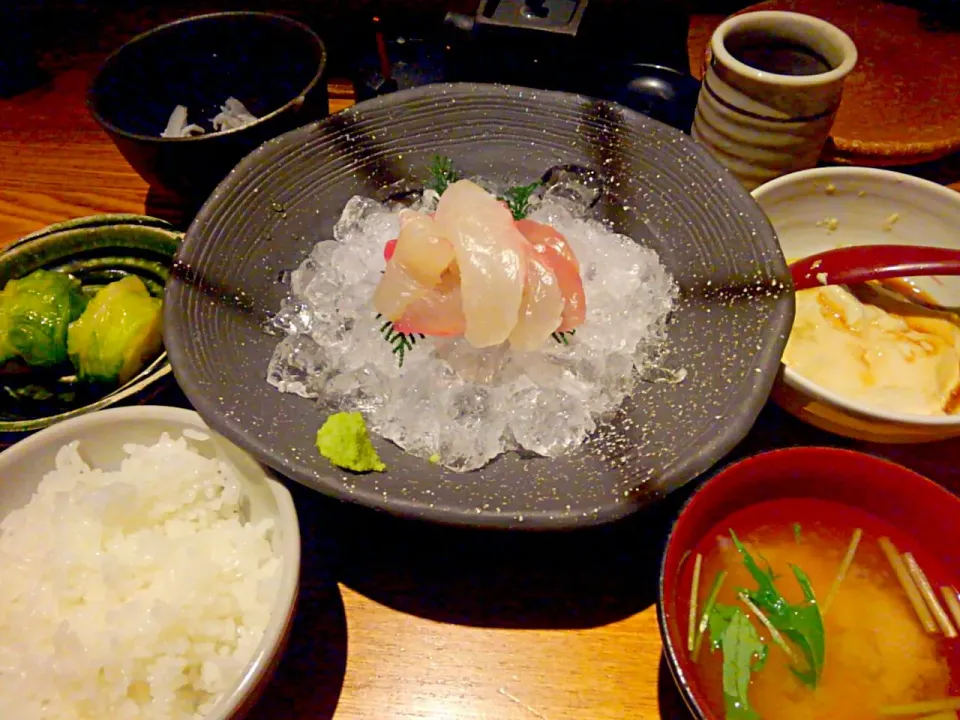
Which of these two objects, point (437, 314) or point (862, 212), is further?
point (862, 212)

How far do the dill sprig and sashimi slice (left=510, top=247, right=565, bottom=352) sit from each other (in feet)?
0.89

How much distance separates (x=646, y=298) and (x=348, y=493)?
3.05ft

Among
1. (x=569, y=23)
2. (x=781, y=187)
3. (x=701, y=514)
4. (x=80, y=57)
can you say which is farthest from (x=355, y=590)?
(x=80, y=57)

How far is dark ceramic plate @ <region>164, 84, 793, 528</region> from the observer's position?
54.1 inches

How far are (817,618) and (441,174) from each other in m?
1.44

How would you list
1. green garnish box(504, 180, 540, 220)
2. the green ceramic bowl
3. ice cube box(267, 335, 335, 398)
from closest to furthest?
ice cube box(267, 335, 335, 398), the green ceramic bowl, green garnish box(504, 180, 540, 220)

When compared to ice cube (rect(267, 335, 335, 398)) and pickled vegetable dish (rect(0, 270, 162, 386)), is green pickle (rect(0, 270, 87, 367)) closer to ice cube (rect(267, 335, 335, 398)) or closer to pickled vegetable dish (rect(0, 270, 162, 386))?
pickled vegetable dish (rect(0, 270, 162, 386))

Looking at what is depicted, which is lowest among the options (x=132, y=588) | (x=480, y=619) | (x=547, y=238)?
(x=480, y=619)

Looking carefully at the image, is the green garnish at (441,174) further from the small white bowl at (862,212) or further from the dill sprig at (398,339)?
the small white bowl at (862,212)

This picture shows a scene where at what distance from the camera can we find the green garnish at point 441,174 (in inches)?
76.7

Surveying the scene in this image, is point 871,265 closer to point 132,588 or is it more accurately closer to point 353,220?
point 353,220

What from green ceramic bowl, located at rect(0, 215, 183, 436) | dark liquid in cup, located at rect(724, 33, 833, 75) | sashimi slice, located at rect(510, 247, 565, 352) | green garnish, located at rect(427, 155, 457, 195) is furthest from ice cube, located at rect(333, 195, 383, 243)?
dark liquid in cup, located at rect(724, 33, 833, 75)

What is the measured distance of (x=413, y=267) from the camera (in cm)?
161

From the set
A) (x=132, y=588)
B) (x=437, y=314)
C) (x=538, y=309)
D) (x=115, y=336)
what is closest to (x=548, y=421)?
(x=538, y=309)
